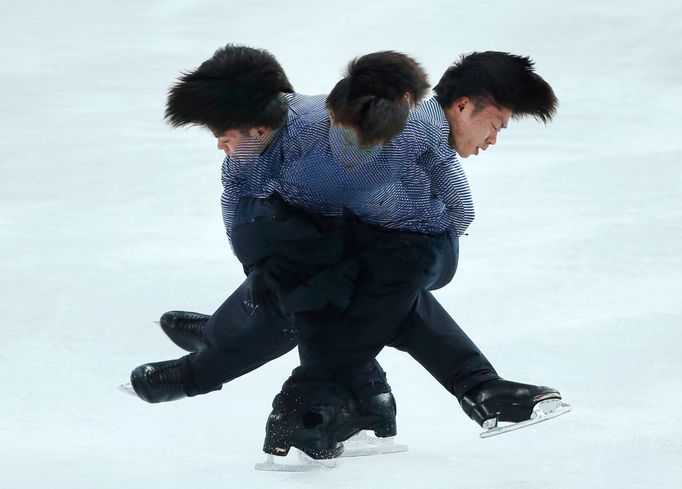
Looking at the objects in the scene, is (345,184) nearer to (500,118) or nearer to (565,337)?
(500,118)

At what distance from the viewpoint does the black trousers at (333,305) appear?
9.70 ft

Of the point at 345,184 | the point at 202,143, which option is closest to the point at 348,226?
the point at 345,184

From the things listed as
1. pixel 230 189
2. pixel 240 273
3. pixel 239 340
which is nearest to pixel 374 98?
pixel 230 189

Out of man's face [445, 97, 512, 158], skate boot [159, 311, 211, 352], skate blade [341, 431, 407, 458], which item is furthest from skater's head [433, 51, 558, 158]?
skate boot [159, 311, 211, 352]

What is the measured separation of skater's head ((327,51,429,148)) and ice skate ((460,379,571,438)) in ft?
2.13

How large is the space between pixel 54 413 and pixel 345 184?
1113mm

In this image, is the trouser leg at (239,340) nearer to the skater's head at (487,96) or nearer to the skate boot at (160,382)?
the skate boot at (160,382)

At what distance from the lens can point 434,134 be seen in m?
2.85

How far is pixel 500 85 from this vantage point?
9.62 feet

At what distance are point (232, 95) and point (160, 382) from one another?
2.43 feet

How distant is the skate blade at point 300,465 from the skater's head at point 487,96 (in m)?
0.77

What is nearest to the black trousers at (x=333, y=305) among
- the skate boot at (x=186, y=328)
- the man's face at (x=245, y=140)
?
the man's face at (x=245, y=140)

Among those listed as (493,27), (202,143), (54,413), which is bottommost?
(54,413)

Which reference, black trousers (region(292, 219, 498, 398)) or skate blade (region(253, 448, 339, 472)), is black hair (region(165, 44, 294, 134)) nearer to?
black trousers (region(292, 219, 498, 398))
